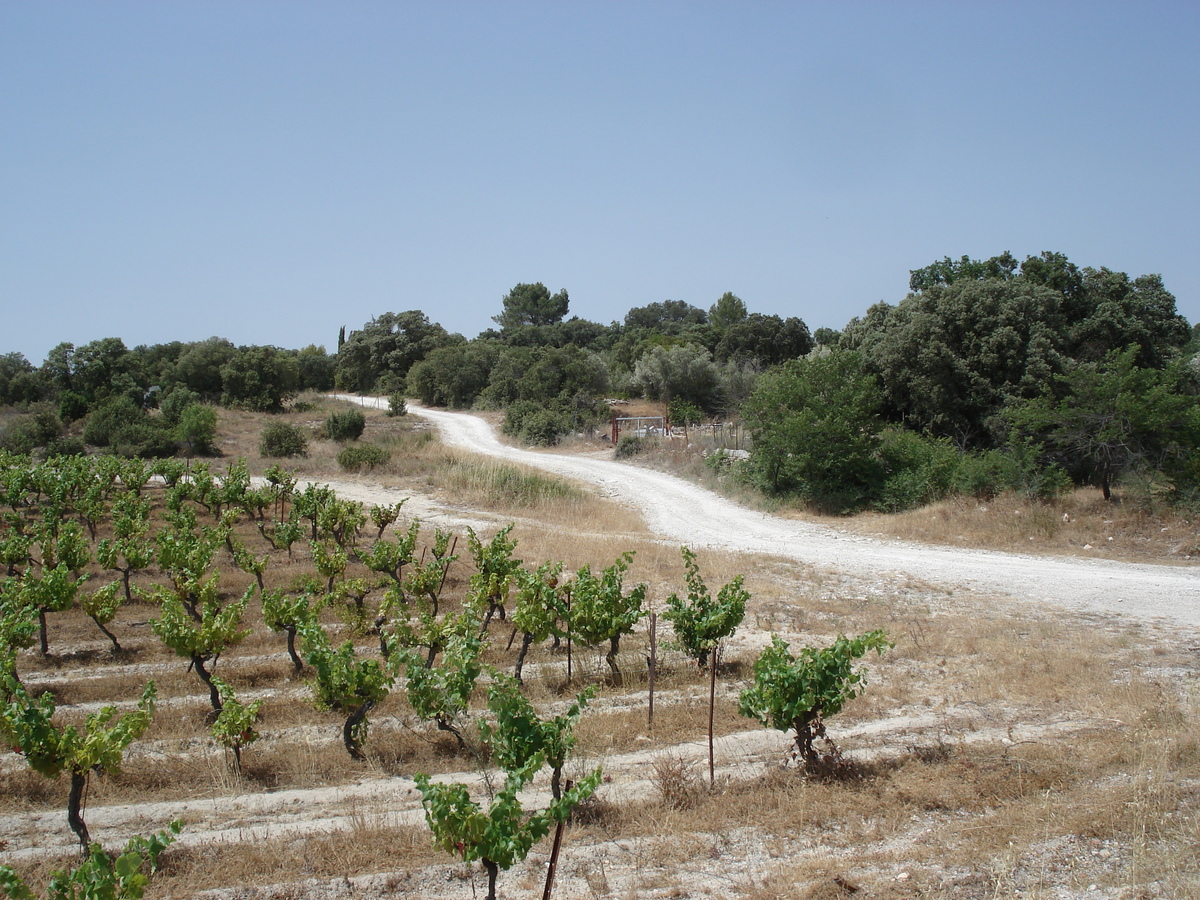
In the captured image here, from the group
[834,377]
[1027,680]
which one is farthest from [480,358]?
[1027,680]

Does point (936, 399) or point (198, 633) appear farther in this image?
point (936, 399)

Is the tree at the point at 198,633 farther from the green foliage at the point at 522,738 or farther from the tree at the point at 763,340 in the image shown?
the tree at the point at 763,340

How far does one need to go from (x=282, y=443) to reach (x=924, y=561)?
25679 millimetres

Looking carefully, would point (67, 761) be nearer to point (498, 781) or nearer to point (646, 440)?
point (498, 781)

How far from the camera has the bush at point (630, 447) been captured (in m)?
31.0

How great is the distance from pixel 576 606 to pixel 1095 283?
23.2 meters

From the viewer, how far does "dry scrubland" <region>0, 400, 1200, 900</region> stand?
5.02 m

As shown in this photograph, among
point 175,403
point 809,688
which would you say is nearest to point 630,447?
point 175,403

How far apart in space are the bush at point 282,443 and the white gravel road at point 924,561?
13.8 metres

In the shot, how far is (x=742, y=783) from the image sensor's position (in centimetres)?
636

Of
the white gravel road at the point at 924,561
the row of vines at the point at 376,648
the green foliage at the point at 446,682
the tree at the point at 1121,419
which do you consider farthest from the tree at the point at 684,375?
the green foliage at the point at 446,682

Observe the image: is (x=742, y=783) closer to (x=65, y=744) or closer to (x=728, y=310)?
(x=65, y=744)

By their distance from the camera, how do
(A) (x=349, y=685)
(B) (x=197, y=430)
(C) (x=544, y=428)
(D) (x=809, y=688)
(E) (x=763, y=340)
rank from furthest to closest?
1. (E) (x=763, y=340)
2. (C) (x=544, y=428)
3. (B) (x=197, y=430)
4. (A) (x=349, y=685)
5. (D) (x=809, y=688)

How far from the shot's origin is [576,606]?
29.7 feet
